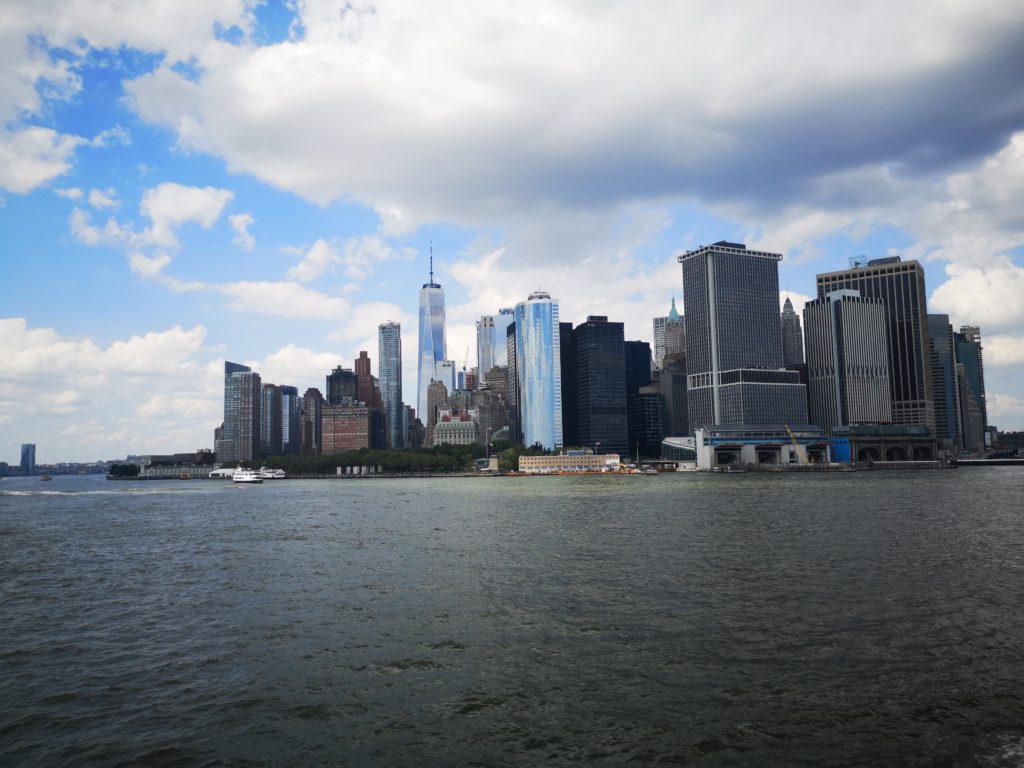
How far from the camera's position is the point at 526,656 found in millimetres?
27578

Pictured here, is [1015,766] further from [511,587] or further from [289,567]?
[289,567]

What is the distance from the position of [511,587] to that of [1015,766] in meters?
27.2

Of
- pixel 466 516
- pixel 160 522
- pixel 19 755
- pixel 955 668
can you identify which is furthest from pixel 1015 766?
pixel 160 522

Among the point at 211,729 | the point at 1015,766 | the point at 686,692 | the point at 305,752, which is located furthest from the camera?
the point at 686,692

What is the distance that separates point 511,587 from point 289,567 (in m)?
19.3

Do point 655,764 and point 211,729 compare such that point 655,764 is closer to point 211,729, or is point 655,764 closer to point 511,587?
point 211,729

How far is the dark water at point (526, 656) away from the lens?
64.4ft

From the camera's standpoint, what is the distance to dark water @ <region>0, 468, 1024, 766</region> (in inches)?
773

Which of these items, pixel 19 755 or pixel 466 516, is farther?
pixel 466 516

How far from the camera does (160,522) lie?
316 feet

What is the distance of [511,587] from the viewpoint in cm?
4150

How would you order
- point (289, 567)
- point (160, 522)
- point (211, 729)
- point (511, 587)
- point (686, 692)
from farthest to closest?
1. point (160, 522)
2. point (289, 567)
3. point (511, 587)
4. point (686, 692)
5. point (211, 729)

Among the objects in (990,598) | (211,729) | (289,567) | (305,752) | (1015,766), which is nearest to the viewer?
(1015,766)

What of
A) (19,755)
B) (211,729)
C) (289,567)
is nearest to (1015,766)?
(211,729)
